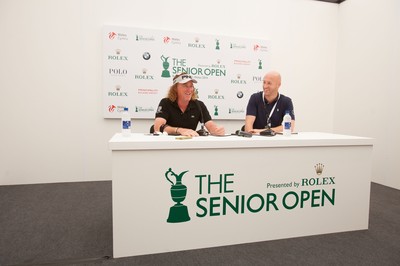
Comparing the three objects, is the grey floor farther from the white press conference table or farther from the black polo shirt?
the black polo shirt

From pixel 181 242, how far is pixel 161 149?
620 millimetres

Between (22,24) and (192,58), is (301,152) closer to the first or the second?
(192,58)

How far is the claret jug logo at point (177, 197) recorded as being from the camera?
1760 millimetres

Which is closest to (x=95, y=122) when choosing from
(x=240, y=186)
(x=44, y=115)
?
(x=44, y=115)

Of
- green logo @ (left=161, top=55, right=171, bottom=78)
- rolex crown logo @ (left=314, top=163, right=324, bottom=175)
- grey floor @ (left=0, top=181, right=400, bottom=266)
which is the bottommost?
grey floor @ (left=0, top=181, right=400, bottom=266)

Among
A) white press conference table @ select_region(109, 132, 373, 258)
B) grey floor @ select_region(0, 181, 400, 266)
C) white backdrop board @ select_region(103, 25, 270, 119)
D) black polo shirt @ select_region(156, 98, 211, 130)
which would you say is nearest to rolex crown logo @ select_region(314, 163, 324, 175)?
white press conference table @ select_region(109, 132, 373, 258)

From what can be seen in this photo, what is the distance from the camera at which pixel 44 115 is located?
347 cm

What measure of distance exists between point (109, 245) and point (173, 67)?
8.04 feet

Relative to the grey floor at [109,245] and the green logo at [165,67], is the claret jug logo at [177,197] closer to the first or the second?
the grey floor at [109,245]

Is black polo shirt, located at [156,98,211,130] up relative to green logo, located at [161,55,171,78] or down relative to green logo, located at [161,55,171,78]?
down

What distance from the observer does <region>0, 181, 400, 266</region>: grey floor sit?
170 cm

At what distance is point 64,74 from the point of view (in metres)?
3.49

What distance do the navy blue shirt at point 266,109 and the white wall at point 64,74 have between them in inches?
46.0

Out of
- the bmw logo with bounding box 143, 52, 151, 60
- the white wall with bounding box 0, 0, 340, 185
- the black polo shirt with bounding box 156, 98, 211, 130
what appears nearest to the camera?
the black polo shirt with bounding box 156, 98, 211, 130
